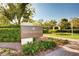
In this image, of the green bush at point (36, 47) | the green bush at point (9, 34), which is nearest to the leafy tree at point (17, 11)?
the green bush at point (9, 34)

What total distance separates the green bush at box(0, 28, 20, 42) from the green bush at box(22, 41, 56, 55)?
0.20 meters

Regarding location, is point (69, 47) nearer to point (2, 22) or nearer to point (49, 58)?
point (49, 58)

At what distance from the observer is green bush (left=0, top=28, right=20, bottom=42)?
3410 millimetres

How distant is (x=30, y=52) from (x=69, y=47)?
675mm

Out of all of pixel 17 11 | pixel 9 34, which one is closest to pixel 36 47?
pixel 9 34

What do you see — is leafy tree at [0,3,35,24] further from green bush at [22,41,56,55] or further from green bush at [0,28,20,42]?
green bush at [22,41,56,55]

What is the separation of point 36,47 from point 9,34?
1.68ft

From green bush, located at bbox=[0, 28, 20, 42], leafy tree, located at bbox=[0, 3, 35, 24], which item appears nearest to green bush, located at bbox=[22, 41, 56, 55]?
green bush, located at bbox=[0, 28, 20, 42]

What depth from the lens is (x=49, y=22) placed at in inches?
135

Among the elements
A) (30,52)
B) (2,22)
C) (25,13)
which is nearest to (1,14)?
(2,22)

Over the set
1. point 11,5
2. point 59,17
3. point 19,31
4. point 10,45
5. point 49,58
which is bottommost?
Answer: point 49,58

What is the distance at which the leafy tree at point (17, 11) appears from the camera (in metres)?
3.40

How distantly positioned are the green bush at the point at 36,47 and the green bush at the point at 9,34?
0.67 ft

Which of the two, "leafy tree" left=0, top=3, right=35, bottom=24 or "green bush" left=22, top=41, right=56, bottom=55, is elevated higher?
"leafy tree" left=0, top=3, right=35, bottom=24
